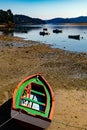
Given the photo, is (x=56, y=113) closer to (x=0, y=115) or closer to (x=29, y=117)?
(x=0, y=115)

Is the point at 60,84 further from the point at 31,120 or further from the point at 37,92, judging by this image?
the point at 31,120

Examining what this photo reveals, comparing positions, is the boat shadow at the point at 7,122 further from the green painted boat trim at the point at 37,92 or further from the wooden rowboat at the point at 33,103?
the green painted boat trim at the point at 37,92

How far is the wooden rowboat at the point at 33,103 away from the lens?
1160 cm

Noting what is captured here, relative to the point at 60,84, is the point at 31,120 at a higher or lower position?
higher

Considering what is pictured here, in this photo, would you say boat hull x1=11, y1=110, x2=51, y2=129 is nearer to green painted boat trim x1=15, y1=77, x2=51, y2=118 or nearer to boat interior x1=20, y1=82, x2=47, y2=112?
green painted boat trim x1=15, y1=77, x2=51, y2=118

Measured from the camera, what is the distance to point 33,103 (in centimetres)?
1413

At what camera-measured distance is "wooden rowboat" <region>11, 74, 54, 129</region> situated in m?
11.6

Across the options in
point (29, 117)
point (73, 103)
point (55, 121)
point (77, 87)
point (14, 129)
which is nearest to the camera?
point (29, 117)

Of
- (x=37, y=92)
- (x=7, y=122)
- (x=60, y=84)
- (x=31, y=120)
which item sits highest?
(x=37, y=92)

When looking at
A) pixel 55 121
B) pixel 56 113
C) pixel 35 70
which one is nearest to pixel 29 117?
pixel 55 121

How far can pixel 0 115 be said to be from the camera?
588 inches

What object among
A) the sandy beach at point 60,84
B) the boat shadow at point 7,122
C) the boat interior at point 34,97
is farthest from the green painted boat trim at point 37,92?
the sandy beach at point 60,84

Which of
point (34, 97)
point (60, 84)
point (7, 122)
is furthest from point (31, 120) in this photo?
point (60, 84)

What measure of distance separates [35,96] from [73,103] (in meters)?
3.24
